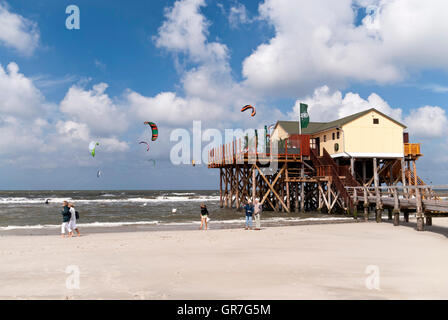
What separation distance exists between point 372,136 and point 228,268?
975 inches

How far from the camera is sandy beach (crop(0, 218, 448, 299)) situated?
6551 mm

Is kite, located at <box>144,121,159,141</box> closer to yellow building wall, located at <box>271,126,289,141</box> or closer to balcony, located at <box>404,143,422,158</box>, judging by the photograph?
yellow building wall, located at <box>271,126,289,141</box>

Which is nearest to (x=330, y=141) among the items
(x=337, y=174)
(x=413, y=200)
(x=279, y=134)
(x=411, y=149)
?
(x=337, y=174)

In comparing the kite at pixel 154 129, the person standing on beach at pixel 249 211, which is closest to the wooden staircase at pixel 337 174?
the person standing on beach at pixel 249 211

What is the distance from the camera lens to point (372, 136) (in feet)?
97.1

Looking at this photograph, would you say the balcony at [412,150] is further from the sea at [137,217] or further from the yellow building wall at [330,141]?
the sea at [137,217]

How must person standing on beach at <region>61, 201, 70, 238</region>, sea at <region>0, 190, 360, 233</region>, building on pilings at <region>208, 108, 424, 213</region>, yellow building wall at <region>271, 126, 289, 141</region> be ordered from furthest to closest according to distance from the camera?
1. yellow building wall at <region>271, 126, 289, 141</region>
2. building on pilings at <region>208, 108, 424, 213</region>
3. sea at <region>0, 190, 360, 233</region>
4. person standing on beach at <region>61, 201, 70, 238</region>

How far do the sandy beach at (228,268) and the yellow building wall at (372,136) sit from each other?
16.0 metres

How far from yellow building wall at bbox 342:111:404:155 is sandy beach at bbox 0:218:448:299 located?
16.0 meters

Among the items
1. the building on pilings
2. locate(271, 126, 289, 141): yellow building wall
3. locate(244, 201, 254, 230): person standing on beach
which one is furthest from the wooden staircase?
locate(244, 201, 254, 230): person standing on beach

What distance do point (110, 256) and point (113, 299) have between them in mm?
4488

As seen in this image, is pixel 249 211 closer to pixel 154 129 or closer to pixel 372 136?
pixel 154 129
